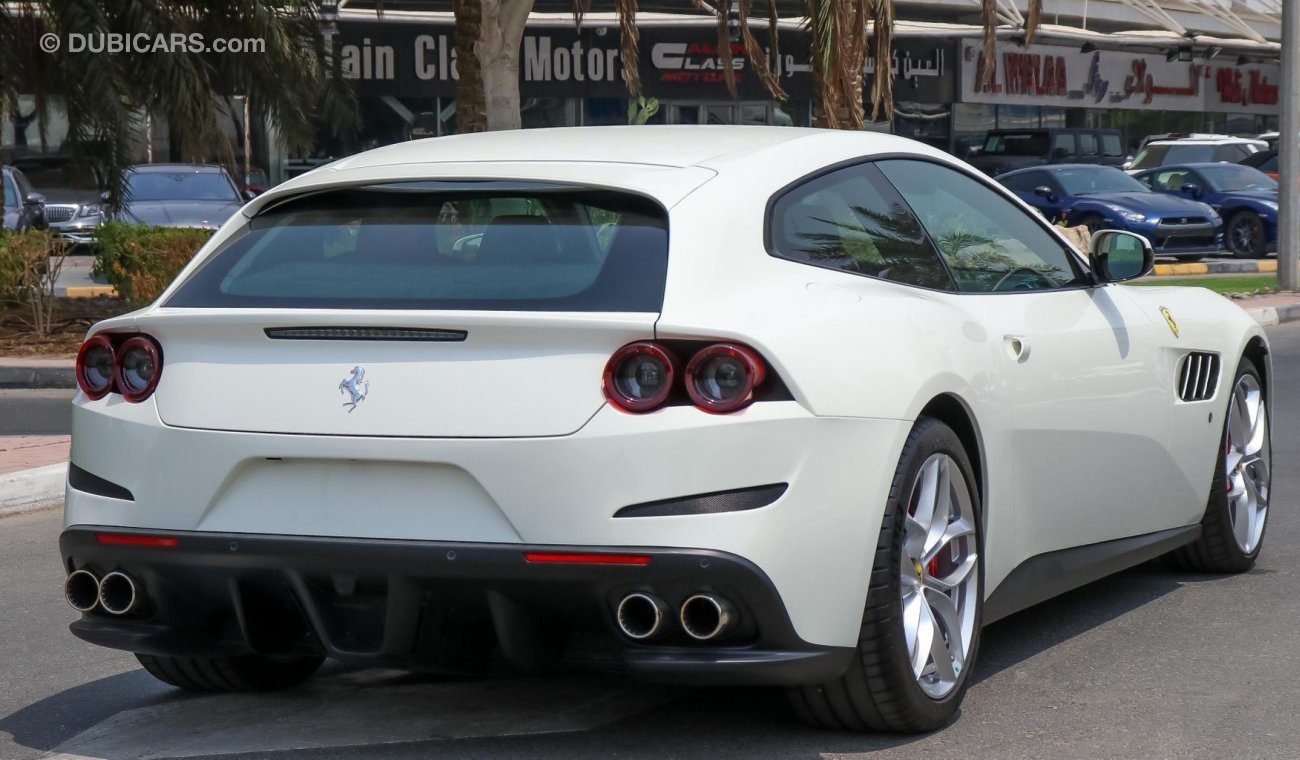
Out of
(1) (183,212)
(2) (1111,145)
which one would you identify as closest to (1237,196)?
(2) (1111,145)

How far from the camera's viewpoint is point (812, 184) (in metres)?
4.68

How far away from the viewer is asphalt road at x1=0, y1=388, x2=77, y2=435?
1115 cm

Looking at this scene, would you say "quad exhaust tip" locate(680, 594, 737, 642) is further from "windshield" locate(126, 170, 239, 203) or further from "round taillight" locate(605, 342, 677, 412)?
"windshield" locate(126, 170, 239, 203)

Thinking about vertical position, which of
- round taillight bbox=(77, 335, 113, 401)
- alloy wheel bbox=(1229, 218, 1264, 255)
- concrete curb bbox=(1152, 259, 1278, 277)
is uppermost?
round taillight bbox=(77, 335, 113, 401)

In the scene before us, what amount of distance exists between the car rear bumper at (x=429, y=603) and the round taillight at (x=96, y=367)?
13.4 inches

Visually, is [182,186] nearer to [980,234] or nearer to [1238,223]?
[1238,223]

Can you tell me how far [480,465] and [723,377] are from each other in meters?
0.54

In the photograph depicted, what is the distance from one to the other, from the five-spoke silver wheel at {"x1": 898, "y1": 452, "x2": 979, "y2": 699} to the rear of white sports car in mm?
248

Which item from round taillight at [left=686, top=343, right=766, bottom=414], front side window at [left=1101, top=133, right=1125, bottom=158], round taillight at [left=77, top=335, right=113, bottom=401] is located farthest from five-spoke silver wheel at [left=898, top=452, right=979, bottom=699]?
front side window at [left=1101, top=133, right=1125, bottom=158]

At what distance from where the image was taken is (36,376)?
13898mm

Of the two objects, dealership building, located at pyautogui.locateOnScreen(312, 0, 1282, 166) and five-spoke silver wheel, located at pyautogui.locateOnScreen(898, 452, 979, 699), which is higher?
dealership building, located at pyautogui.locateOnScreen(312, 0, 1282, 166)

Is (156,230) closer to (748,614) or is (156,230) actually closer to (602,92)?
(748,614)

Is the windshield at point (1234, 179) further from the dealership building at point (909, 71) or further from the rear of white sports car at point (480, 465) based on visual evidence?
the rear of white sports car at point (480, 465)

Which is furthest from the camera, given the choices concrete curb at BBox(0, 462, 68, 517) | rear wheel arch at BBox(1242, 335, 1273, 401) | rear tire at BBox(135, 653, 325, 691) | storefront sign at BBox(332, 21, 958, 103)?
storefront sign at BBox(332, 21, 958, 103)
